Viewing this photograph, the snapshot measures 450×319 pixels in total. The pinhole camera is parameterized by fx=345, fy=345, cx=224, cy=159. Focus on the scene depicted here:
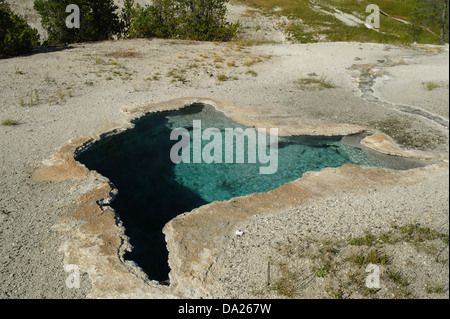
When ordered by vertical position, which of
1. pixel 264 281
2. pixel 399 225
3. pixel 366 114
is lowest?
pixel 264 281

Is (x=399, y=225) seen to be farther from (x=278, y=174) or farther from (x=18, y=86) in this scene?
(x=18, y=86)

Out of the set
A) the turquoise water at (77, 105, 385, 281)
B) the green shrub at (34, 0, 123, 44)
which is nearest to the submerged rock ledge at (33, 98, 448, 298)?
the turquoise water at (77, 105, 385, 281)

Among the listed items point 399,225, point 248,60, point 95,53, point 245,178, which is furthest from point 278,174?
point 95,53

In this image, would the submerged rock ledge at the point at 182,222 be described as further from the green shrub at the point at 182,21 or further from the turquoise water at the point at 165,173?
the green shrub at the point at 182,21

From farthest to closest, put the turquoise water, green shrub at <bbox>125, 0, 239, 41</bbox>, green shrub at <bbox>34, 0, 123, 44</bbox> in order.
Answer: green shrub at <bbox>125, 0, 239, 41</bbox>, green shrub at <bbox>34, 0, 123, 44</bbox>, the turquoise water

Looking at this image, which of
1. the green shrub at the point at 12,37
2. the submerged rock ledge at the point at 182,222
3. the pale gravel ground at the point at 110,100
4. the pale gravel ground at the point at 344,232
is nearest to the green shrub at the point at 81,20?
the pale gravel ground at the point at 110,100

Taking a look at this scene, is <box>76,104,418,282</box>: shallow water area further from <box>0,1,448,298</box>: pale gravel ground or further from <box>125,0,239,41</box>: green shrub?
<box>125,0,239,41</box>: green shrub

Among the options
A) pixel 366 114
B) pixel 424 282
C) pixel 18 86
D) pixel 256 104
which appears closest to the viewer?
pixel 424 282
